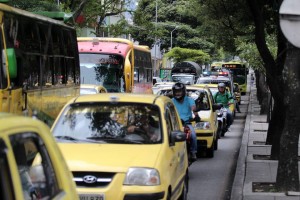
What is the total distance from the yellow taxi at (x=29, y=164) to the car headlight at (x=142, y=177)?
2.42 metres

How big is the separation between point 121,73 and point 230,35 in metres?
10.7

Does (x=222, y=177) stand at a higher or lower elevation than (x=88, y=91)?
lower

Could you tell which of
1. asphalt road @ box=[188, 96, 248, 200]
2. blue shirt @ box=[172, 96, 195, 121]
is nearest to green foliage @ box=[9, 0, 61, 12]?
asphalt road @ box=[188, 96, 248, 200]

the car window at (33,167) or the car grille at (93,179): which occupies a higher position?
the car window at (33,167)

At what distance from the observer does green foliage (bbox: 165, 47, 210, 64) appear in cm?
6581

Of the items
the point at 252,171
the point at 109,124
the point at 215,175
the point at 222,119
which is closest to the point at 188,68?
the point at 222,119

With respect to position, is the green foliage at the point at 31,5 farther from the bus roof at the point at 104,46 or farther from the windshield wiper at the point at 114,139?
the windshield wiper at the point at 114,139

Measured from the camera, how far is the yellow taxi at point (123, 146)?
6.98 meters

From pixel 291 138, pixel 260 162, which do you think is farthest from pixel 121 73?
pixel 291 138

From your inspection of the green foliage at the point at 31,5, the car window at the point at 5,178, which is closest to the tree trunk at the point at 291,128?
the car window at the point at 5,178

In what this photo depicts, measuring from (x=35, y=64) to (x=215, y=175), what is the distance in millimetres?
4219

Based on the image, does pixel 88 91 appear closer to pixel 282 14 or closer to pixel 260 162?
pixel 260 162

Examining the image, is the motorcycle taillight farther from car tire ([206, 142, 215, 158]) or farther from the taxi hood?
car tire ([206, 142, 215, 158])

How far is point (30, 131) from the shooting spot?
3.97 m
